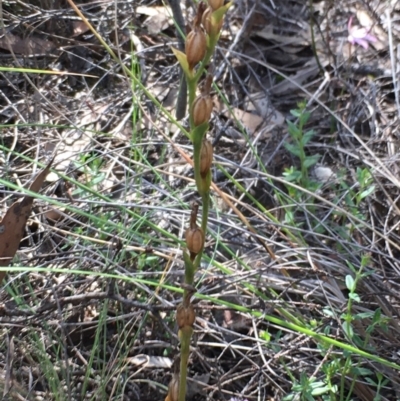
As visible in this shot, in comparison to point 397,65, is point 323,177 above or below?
below

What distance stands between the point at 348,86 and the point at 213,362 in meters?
1.37

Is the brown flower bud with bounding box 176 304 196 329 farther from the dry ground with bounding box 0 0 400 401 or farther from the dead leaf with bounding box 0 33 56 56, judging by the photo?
the dead leaf with bounding box 0 33 56 56

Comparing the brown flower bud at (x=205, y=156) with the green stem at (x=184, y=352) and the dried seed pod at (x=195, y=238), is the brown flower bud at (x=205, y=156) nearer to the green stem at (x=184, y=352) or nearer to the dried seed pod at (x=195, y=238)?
the dried seed pod at (x=195, y=238)

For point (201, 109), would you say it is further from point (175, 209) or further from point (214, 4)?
point (175, 209)

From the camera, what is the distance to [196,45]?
0.79 metres

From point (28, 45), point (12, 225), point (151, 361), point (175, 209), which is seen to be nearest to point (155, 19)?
point (28, 45)

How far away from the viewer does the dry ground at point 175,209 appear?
4.96 ft

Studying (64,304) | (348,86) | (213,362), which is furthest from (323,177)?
(64,304)

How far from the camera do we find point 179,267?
1734 mm

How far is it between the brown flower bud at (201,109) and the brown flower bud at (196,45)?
0.05 metres

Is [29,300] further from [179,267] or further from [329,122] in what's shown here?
[329,122]

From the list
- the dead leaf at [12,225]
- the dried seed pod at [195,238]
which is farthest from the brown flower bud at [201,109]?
the dead leaf at [12,225]

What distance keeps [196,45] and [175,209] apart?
865mm

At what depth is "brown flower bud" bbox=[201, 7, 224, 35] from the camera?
79 cm
